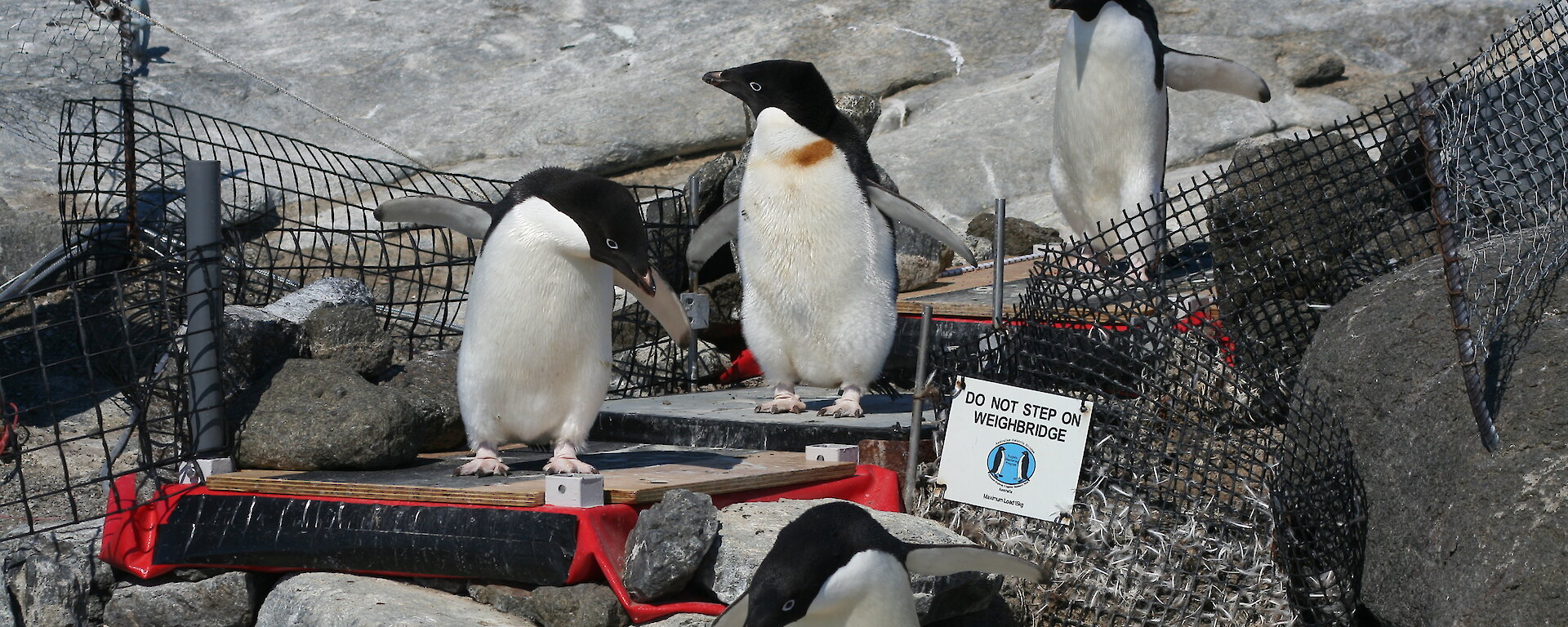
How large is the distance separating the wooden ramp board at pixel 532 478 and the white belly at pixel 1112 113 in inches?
97.1

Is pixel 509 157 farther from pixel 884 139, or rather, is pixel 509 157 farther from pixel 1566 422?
pixel 1566 422

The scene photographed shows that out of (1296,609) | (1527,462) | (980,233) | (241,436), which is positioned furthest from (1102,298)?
(980,233)

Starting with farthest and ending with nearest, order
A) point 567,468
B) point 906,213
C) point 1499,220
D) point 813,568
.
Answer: point 906,213 < point 1499,220 < point 567,468 < point 813,568

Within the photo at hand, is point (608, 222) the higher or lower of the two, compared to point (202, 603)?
higher

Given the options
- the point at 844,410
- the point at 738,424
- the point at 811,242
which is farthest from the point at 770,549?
the point at 811,242

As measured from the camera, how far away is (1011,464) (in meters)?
3.60

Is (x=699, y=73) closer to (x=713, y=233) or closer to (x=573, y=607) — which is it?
(x=713, y=233)

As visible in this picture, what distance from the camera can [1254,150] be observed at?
4.56 meters

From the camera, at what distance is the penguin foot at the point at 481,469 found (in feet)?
11.7

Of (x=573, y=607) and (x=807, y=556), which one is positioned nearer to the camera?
(x=807, y=556)

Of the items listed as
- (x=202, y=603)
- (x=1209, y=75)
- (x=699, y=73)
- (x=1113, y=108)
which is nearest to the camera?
(x=202, y=603)

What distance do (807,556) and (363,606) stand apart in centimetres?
121

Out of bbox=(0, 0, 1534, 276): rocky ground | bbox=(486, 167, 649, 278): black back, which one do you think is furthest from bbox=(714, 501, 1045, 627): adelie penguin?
bbox=(0, 0, 1534, 276): rocky ground

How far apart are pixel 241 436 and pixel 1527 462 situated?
3.12m
